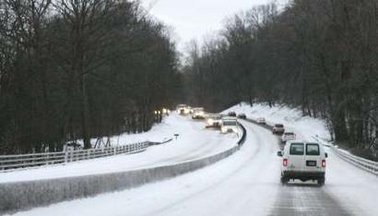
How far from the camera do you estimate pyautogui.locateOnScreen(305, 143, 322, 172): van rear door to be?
97.7 ft

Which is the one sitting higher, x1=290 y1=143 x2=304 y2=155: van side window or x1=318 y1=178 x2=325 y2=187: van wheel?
x1=290 y1=143 x2=304 y2=155: van side window

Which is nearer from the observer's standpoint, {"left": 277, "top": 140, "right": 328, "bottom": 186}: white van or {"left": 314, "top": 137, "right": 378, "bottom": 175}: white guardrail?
{"left": 277, "top": 140, "right": 328, "bottom": 186}: white van

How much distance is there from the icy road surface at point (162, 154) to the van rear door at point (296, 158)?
9.99m

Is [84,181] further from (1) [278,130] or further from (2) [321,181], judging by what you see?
(1) [278,130]

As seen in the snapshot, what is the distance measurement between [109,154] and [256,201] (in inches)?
1640

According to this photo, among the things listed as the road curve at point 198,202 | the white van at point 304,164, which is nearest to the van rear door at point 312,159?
the white van at point 304,164

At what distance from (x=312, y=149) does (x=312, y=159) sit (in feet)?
1.93

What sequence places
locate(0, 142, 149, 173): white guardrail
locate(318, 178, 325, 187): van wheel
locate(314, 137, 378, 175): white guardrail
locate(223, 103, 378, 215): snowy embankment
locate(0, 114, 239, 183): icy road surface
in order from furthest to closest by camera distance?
locate(0, 142, 149, 173): white guardrail < locate(0, 114, 239, 183): icy road surface < locate(314, 137, 378, 175): white guardrail < locate(318, 178, 325, 187): van wheel < locate(223, 103, 378, 215): snowy embankment

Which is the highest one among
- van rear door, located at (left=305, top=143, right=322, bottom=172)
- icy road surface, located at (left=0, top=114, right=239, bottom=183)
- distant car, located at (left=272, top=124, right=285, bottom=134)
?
distant car, located at (left=272, top=124, right=285, bottom=134)

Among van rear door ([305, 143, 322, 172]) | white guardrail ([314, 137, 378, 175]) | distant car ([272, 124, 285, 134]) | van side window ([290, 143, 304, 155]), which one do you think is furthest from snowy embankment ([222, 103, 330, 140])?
van rear door ([305, 143, 322, 172])

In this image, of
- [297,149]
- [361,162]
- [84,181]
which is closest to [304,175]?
[297,149]

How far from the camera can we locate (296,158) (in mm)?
30031

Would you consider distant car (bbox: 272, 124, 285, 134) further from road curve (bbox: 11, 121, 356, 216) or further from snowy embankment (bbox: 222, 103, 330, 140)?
road curve (bbox: 11, 121, 356, 216)

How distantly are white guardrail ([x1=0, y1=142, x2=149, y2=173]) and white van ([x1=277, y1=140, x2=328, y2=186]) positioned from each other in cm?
1816
